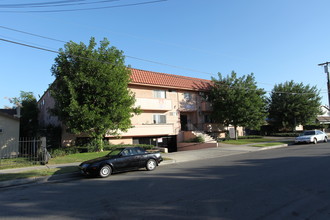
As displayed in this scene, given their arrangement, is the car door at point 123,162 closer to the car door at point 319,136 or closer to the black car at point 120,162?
the black car at point 120,162

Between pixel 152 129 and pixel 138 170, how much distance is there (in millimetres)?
11978

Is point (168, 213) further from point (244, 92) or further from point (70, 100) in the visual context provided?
point (244, 92)

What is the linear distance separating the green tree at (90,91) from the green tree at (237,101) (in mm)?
13080

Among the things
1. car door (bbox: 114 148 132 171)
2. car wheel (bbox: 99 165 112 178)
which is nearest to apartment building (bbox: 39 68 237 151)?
car door (bbox: 114 148 132 171)

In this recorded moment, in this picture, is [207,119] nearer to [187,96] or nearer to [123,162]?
[187,96]

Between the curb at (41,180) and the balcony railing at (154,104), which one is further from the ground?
the balcony railing at (154,104)

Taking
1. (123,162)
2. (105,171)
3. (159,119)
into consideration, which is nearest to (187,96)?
(159,119)

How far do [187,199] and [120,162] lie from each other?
5081 millimetres

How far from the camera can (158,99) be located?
78.3 ft

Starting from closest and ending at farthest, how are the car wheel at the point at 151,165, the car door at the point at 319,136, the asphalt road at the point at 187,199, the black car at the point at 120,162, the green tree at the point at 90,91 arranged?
the asphalt road at the point at 187,199 → the black car at the point at 120,162 → the car wheel at the point at 151,165 → the green tree at the point at 90,91 → the car door at the point at 319,136

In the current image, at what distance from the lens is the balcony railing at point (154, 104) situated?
2264 cm

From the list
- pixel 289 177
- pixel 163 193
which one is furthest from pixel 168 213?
pixel 289 177

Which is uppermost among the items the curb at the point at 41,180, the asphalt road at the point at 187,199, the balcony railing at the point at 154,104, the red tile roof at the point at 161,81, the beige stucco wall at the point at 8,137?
the red tile roof at the point at 161,81

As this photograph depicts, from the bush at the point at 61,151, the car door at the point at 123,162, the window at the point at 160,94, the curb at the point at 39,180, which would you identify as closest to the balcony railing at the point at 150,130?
the window at the point at 160,94
